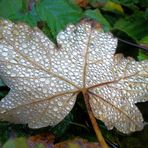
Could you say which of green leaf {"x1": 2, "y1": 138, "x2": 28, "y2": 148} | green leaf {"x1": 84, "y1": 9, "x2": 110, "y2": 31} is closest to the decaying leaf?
green leaf {"x1": 2, "y1": 138, "x2": 28, "y2": 148}

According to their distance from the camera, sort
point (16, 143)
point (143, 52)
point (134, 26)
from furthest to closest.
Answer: point (134, 26) < point (143, 52) < point (16, 143)

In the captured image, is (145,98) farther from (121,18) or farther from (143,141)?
(121,18)

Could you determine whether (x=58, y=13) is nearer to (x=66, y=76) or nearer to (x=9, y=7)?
(x=9, y=7)

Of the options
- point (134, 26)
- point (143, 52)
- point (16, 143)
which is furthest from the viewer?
point (134, 26)

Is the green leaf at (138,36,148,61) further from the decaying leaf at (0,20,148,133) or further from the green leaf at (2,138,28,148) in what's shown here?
the green leaf at (2,138,28,148)

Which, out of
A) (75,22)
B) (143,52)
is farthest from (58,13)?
(143,52)

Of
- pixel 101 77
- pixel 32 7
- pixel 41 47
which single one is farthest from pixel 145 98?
pixel 32 7

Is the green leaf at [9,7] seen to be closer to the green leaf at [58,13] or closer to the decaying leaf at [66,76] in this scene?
the green leaf at [58,13]
